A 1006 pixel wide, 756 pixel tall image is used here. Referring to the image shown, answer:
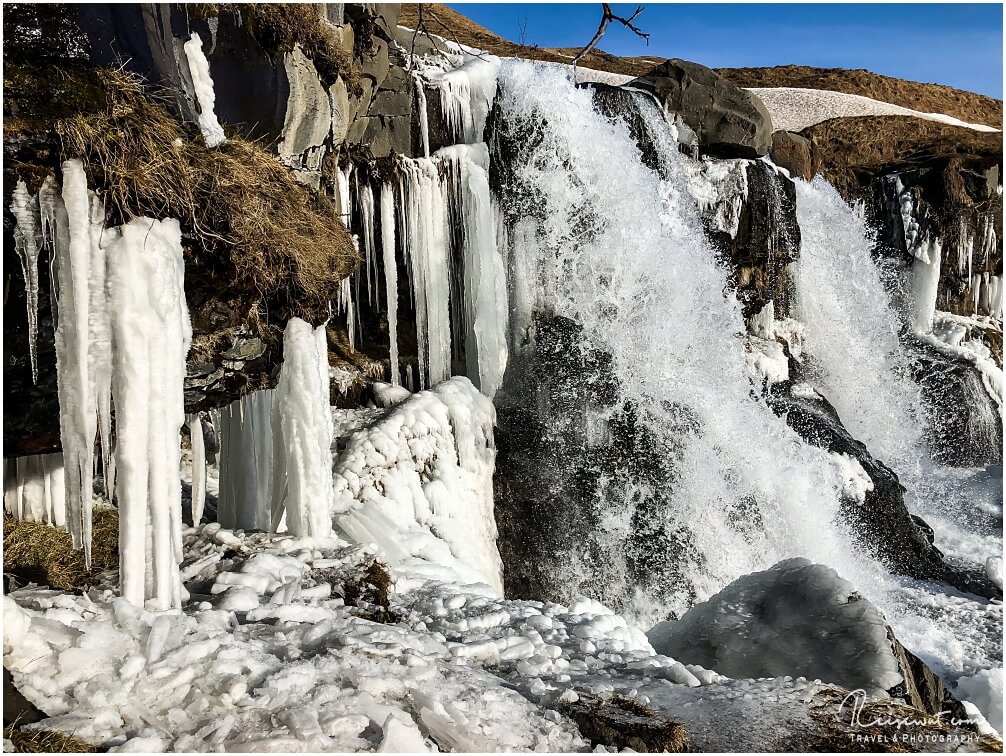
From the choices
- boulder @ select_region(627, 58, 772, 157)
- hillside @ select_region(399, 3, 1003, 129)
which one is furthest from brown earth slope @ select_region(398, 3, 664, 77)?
boulder @ select_region(627, 58, 772, 157)

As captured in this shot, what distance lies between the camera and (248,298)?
431cm

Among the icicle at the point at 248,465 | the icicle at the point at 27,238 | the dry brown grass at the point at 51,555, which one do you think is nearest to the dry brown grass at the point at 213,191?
the icicle at the point at 27,238

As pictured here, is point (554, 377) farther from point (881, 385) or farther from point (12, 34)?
point (881, 385)

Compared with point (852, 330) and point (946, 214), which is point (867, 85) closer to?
point (946, 214)

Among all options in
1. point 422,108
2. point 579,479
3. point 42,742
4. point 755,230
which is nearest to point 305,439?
point 42,742

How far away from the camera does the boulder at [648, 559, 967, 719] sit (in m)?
4.32

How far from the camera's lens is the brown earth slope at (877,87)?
2553 cm

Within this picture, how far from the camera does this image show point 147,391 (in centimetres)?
358

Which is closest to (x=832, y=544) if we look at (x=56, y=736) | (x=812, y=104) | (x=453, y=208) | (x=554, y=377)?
(x=554, y=377)

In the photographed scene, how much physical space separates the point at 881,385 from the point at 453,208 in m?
10.7

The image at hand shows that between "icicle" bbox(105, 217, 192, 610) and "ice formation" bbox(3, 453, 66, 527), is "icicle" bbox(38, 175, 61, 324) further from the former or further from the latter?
"ice formation" bbox(3, 453, 66, 527)

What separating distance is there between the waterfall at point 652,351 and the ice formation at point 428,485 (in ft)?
3.85

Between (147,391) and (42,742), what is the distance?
1633 mm

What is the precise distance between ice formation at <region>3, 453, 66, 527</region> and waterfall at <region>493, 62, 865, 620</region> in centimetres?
546
